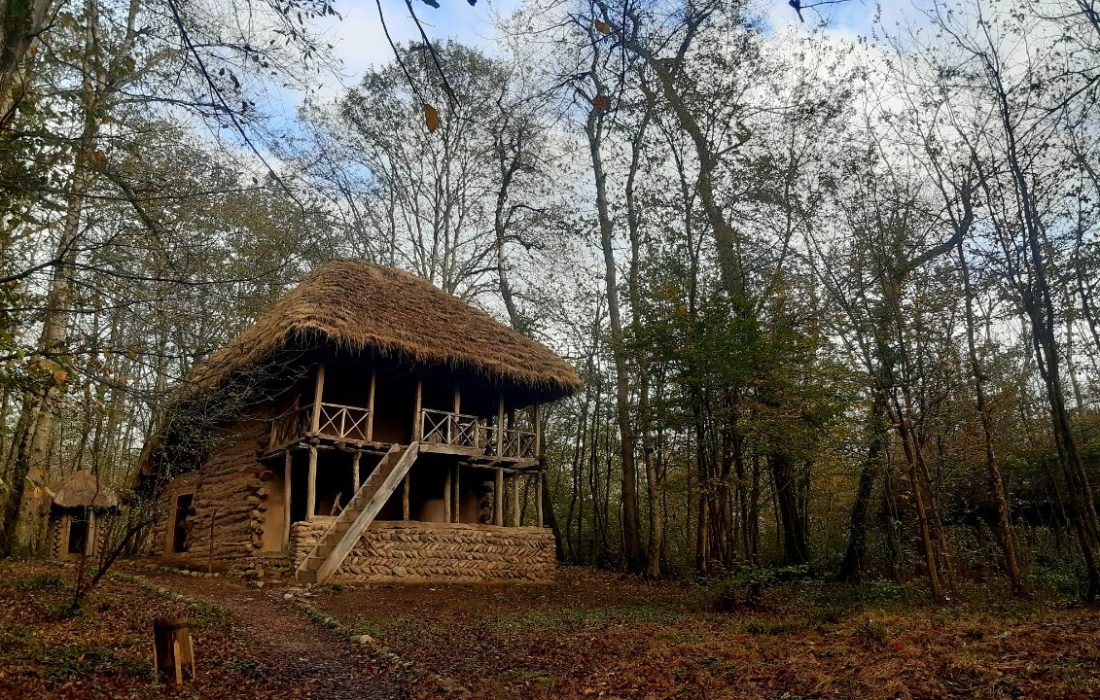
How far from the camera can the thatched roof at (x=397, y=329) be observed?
14.0 meters

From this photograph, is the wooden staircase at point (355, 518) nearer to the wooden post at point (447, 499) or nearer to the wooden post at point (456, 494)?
the wooden post at point (447, 499)

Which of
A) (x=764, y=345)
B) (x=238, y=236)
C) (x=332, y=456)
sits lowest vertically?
(x=332, y=456)

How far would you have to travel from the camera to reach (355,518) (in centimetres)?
1334

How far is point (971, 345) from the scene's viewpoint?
431 inches

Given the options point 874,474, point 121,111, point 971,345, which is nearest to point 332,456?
point 121,111

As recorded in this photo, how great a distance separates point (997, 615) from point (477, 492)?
451 inches

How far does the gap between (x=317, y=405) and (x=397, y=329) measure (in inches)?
89.0

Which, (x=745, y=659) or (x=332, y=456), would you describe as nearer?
(x=745, y=659)

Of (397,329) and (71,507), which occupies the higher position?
(397,329)

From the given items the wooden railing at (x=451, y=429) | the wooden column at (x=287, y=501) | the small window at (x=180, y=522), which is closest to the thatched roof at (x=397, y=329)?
the wooden railing at (x=451, y=429)

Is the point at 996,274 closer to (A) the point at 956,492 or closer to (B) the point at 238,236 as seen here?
(A) the point at 956,492

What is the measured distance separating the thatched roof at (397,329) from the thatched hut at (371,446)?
0.04 metres

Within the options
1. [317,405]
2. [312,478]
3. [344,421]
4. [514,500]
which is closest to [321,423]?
[344,421]

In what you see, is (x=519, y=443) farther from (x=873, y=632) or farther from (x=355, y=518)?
(x=873, y=632)
